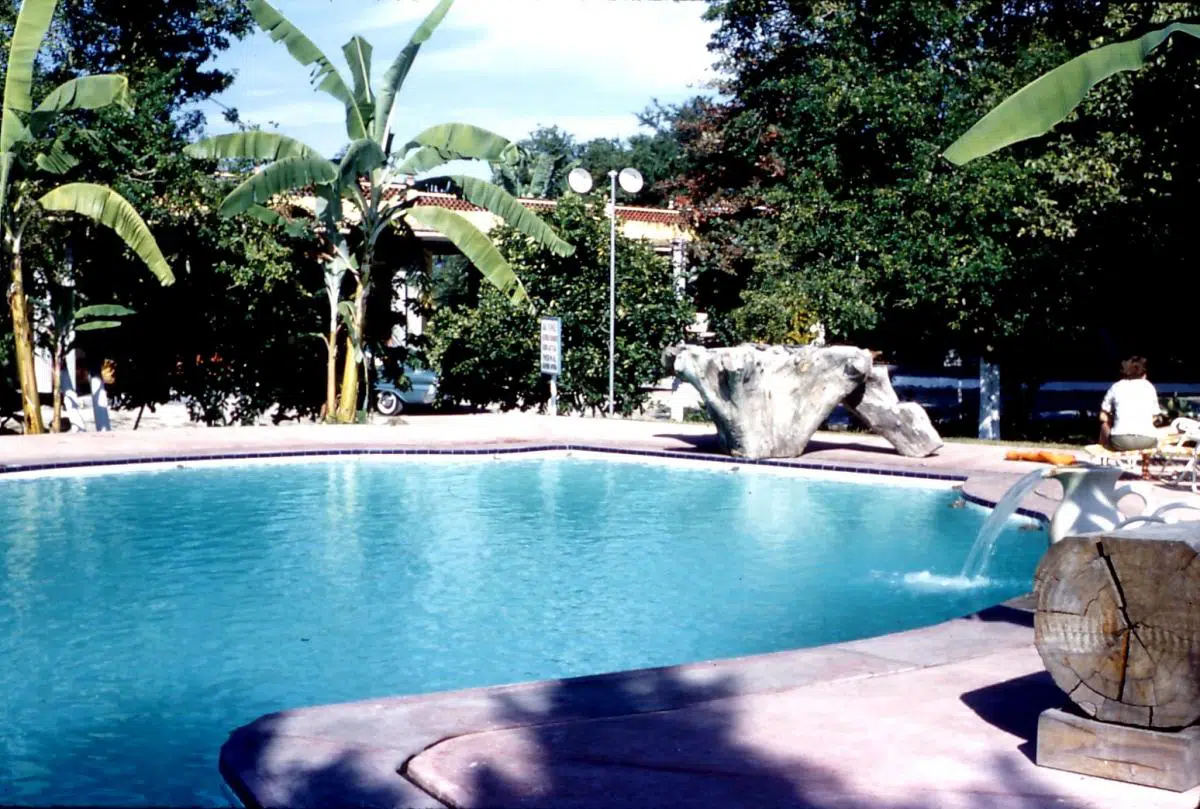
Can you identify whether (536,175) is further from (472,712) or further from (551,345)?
(472,712)

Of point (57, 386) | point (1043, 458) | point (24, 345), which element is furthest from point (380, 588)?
point (57, 386)

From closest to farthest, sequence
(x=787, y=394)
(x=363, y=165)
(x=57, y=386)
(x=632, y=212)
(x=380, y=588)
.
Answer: (x=380, y=588)
(x=787, y=394)
(x=363, y=165)
(x=57, y=386)
(x=632, y=212)

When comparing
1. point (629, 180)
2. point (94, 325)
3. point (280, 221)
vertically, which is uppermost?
point (629, 180)

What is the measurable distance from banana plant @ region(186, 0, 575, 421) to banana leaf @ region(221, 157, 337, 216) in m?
0.02

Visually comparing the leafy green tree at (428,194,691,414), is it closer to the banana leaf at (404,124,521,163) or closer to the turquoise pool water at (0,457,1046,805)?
the banana leaf at (404,124,521,163)

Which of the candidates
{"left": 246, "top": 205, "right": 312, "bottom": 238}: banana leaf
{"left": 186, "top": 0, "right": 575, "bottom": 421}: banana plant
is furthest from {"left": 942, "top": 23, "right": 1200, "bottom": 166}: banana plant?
{"left": 246, "top": 205, "right": 312, "bottom": 238}: banana leaf

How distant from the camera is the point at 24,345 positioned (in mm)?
17328

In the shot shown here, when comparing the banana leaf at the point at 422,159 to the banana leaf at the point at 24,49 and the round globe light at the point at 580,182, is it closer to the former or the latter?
the round globe light at the point at 580,182

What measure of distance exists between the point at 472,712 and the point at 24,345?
14238mm

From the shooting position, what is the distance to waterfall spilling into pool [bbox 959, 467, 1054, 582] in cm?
682

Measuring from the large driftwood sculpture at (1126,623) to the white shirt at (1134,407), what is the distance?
262 inches

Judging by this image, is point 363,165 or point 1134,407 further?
point 363,165

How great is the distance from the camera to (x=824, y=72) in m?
21.6

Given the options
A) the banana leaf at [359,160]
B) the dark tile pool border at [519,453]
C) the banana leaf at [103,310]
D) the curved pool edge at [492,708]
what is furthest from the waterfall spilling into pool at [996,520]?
the banana leaf at [103,310]
